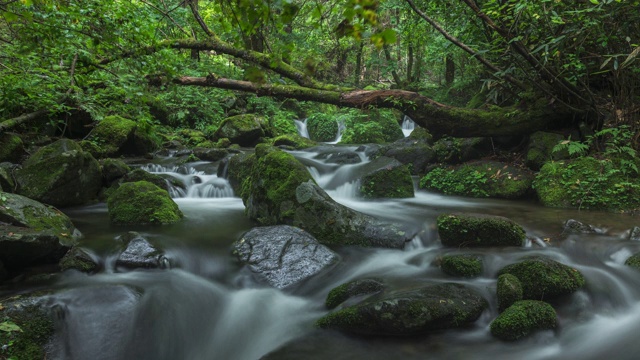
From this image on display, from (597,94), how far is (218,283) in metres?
8.31

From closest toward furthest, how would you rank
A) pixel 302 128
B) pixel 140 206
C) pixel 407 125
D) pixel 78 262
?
pixel 78 262
pixel 140 206
pixel 407 125
pixel 302 128

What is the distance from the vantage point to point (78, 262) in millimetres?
4605

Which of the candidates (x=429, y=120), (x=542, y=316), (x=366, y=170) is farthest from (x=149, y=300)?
(x=429, y=120)

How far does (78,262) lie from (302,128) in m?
14.7

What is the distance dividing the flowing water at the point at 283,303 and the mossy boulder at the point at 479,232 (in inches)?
7.0

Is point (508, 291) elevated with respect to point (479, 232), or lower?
lower

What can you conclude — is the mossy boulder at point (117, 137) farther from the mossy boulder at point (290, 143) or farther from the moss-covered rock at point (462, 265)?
the moss-covered rock at point (462, 265)

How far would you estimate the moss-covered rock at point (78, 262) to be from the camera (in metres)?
4.55

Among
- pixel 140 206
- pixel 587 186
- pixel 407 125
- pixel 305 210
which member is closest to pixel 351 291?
pixel 305 210

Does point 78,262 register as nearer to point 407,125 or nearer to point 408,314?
point 408,314

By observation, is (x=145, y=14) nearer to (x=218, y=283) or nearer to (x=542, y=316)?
(x=218, y=283)

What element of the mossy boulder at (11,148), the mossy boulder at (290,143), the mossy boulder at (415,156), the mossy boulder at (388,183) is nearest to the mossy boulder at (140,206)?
the mossy boulder at (11,148)

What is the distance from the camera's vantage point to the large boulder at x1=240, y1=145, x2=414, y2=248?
5.90 meters

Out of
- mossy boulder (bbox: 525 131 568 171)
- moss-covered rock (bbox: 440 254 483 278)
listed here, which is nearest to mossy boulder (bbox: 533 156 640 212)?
mossy boulder (bbox: 525 131 568 171)
